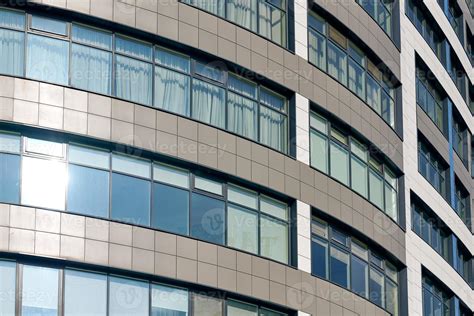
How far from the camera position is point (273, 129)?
130 ft

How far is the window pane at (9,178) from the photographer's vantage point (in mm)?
33688

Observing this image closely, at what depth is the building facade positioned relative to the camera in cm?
3409

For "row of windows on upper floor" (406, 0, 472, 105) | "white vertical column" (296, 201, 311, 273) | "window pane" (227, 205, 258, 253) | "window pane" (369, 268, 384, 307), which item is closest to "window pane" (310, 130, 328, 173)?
"white vertical column" (296, 201, 311, 273)

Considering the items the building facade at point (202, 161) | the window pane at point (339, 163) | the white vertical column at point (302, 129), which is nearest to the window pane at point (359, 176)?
the building facade at point (202, 161)

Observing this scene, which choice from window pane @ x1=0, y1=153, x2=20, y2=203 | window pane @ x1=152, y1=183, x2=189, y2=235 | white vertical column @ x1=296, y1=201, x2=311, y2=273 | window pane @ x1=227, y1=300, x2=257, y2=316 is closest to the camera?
window pane @ x1=0, y1=153, x2=20, y2=203

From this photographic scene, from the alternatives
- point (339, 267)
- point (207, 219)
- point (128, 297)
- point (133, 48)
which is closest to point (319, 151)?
point (339, 267)

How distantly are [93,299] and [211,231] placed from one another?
4.29 meters

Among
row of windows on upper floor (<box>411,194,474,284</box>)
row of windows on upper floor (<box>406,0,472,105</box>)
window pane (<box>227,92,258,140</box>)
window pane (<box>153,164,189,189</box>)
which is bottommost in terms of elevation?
window pane (<box>153,164,189,189</box>)

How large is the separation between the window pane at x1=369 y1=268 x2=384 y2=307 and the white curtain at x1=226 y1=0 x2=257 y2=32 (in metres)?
9.10

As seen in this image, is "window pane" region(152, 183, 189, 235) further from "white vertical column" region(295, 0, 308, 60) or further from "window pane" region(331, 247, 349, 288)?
"white vertical column" region(295, 0, 308, 60)

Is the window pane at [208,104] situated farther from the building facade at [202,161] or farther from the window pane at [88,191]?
the window pane at [88,191]

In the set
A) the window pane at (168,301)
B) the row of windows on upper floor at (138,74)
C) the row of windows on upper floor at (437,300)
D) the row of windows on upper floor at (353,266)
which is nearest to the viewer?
the window pane at (168,301)

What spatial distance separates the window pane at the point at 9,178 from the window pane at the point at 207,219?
16.4ft

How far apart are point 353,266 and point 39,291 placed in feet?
39.6
